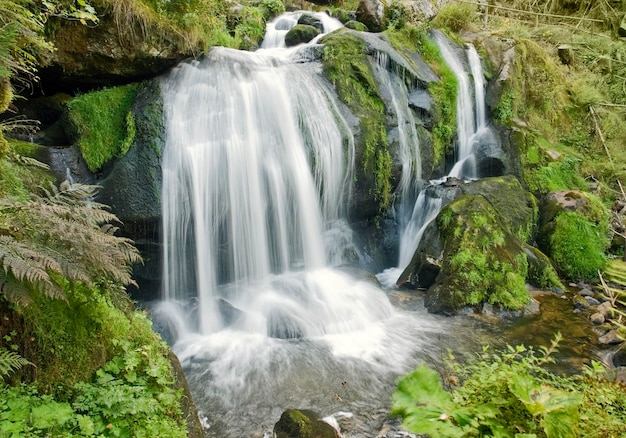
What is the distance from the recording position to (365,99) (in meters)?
8.02

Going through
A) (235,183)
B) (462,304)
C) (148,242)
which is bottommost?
(462,304)

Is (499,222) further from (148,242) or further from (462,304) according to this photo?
(148,242)

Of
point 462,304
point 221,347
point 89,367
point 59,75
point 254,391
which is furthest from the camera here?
point 462,304

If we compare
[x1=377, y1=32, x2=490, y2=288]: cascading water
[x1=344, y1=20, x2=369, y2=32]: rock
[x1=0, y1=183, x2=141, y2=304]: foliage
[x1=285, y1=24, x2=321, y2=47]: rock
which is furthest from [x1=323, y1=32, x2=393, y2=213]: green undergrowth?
[x1=0, y1=183, x2=141, y2=304]: foliage

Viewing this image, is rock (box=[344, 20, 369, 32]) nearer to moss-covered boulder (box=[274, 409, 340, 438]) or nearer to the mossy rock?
the mossy rock

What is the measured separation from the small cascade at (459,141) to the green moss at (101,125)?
484 centimetres

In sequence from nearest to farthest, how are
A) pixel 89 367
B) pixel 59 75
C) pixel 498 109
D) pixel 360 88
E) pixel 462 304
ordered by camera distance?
pixel 89 367 < pixel 59 75 < pixel 462 304 < pixel 360 88 < pixel 498 109

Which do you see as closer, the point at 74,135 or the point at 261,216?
the point at 74,135

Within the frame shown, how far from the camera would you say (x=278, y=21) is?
11062 mm

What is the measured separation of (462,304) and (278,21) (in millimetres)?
8806

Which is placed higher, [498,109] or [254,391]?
[498,109]

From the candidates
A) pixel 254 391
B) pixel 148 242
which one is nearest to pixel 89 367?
pixel 254 391

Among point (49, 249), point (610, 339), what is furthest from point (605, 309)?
→ point (49, 249)

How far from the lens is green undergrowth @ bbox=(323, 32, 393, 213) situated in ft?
25.4
